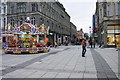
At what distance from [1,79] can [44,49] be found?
724 inches

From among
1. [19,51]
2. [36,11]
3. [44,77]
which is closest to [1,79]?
[44,77]

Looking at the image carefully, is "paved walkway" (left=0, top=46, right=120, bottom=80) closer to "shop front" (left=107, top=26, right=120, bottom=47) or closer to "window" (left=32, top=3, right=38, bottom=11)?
"shop front" (left=107, top=26, right=120, bottom=47)

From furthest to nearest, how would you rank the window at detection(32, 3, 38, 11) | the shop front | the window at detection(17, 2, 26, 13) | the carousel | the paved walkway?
the window at detection(17, 2, 26, 13), the window at detection(32, 3, 38, 11), the shop front, the carousel, the paved walkway

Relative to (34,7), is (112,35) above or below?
below

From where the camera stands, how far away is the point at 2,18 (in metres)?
54.2

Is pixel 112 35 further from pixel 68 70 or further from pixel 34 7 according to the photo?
pixel 68 70

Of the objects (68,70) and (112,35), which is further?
(112,35)

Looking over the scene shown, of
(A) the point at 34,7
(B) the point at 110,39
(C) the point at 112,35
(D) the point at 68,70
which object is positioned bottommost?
(D) the point at 68,70

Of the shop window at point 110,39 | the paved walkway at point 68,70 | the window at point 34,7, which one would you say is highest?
the window at point 34,7

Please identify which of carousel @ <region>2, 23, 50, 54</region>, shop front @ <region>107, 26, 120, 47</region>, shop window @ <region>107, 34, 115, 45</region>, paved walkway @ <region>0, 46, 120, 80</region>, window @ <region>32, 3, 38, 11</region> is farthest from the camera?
window @ <region>32, 3, 38, 11</region>

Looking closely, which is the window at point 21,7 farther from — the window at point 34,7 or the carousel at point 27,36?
the carousel at point 27,36

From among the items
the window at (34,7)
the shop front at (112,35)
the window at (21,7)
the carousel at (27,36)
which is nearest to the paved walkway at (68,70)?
the carousel at (27,36)

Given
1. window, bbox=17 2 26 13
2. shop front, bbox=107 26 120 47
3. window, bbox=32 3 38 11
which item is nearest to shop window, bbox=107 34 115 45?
shop front, bbox=107 26 120 47

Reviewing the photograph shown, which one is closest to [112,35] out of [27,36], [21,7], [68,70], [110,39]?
[110,39]
